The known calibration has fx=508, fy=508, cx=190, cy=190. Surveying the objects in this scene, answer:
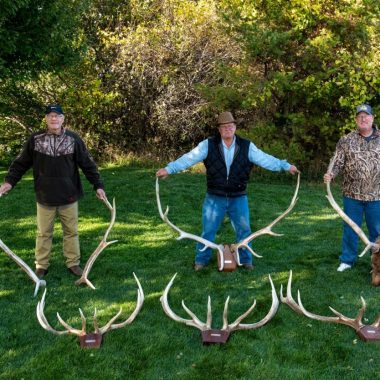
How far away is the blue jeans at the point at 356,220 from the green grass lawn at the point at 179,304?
22cm

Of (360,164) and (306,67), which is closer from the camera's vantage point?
(360,164)

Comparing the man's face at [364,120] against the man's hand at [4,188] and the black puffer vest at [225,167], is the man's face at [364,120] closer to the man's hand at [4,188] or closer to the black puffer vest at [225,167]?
the black puffer vest at [225,167]

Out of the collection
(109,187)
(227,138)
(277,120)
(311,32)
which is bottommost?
(109,187)

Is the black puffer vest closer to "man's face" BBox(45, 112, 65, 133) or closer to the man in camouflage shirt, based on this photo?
the man in camouflage shirt

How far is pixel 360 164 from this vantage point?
5582 mm

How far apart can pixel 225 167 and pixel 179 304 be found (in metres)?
1.60

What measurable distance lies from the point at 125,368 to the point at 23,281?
2.22 metres

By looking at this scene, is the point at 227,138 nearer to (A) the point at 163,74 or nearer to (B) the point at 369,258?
(B) the point at 369,258

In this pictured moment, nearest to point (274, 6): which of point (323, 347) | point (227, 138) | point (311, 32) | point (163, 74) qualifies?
point (311, 32)

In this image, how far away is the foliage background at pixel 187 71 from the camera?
10241 mm

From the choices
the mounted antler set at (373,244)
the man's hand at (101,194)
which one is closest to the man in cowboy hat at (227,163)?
the mounted antler set at (373,244)

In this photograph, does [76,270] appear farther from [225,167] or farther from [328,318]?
[328,318]

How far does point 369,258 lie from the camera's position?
645 centimetres

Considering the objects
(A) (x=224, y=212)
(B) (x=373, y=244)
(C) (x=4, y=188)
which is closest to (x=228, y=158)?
(A) (x=224, y=212)
